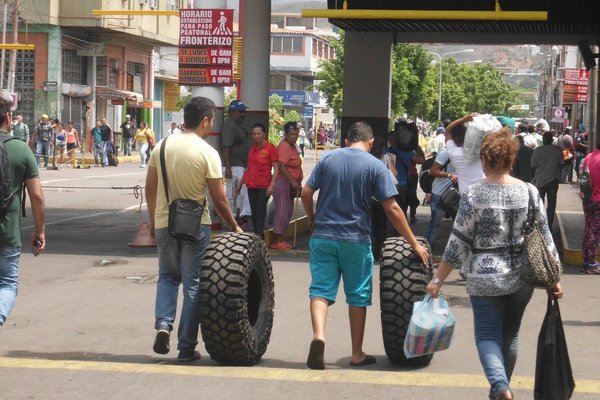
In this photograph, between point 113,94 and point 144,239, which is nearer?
point 144,239

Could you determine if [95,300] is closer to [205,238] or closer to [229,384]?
[205,238]

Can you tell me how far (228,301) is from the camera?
7938 millimetres

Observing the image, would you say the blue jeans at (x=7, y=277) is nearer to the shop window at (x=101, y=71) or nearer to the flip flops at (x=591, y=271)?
the flip flops at (x=591, y=271)

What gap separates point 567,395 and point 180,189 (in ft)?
10.3

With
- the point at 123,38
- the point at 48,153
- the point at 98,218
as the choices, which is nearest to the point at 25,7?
the point at 123,38

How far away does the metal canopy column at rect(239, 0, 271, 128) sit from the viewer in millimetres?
20094

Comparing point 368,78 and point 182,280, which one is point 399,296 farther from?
point 368,78

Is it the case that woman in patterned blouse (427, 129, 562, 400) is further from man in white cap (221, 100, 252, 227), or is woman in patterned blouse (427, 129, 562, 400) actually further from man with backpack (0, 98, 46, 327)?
man in white cap (221, 100, 252, 227)

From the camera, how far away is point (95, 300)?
11258mm

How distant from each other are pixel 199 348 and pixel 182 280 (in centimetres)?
97

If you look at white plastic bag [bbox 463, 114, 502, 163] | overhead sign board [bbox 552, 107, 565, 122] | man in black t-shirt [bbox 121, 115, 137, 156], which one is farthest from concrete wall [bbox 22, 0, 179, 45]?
white plastic bag [bbox 463, 114, 502, 163]

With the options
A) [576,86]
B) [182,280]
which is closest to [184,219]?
[182,280]

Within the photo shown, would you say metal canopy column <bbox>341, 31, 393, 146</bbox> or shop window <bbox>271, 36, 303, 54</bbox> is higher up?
shop window <bbox>271, 36, 303, 54</bbox>

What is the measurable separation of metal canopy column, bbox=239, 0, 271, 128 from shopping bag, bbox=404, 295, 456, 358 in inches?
539
